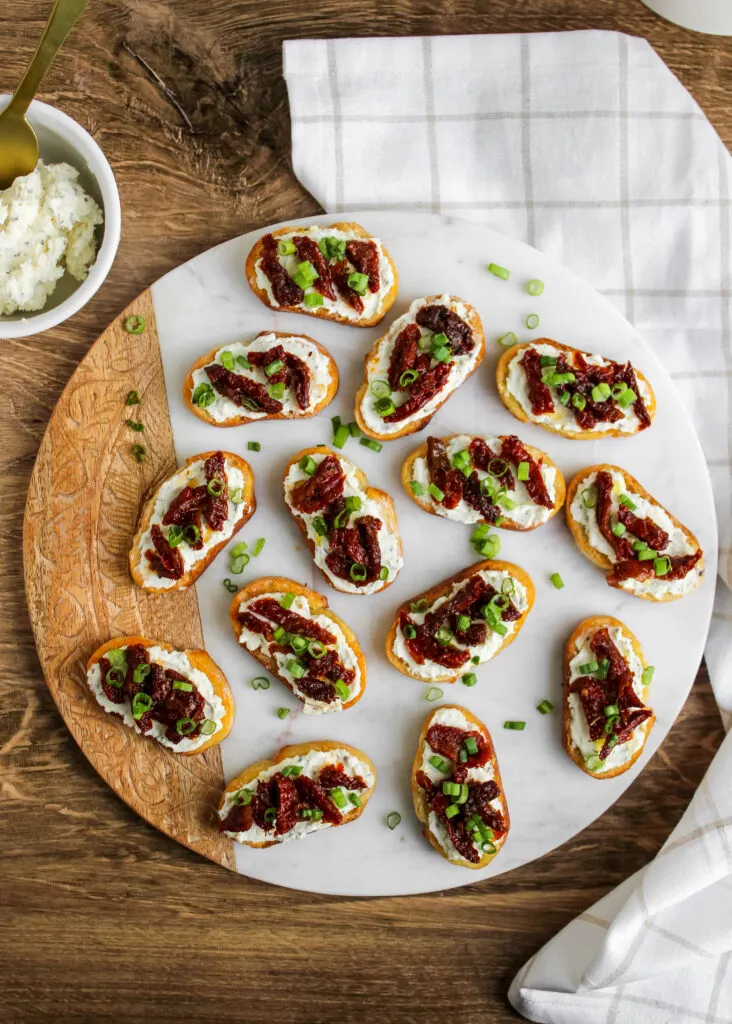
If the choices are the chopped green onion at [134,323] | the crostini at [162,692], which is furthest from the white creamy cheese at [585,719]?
the chopped green onion at [134,323]

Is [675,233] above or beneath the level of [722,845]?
above

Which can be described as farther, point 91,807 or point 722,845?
point 91,807

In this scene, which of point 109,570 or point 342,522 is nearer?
point 342,522

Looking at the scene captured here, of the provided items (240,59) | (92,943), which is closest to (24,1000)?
(92,943)

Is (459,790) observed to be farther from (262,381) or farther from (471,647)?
(262,381)

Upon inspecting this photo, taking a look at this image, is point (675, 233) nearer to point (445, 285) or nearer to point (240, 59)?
point (445, 285)

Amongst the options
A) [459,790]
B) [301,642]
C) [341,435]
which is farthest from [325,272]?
[459,790]

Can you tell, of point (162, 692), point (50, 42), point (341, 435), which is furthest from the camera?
point (341, 435)
